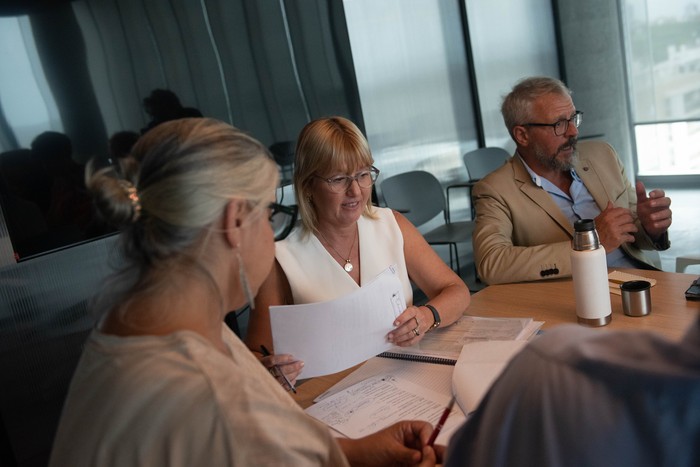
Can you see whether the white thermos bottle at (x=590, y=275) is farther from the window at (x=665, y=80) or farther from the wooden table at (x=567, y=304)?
the window at (x=665, y=80)

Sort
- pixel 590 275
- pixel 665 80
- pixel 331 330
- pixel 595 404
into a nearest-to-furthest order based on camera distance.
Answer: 1. pixel 595 404
2. pixel 331 330
3. pixel 590 275
4. pixel 665 80

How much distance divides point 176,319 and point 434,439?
20.6 inches

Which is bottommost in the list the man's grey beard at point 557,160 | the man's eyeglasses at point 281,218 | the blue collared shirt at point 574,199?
the blue collared shirt at point 574,199

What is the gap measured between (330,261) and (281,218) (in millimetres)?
823

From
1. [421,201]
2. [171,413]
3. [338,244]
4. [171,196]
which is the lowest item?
[421,201]

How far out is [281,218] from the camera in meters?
1.24

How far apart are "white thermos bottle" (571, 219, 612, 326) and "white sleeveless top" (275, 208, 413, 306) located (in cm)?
52

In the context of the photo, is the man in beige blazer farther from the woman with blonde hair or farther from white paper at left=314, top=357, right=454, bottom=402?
white paper at left=314, top=357, right=454, bottom=402

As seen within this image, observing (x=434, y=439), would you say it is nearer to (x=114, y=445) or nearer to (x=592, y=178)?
(x=114, y=445)

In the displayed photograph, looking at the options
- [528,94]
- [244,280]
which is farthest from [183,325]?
[528,94]

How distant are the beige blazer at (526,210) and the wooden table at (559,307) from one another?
0.49 ft

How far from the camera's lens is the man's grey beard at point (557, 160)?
2562mm

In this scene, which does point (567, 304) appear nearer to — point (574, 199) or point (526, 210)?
point (526, 210)

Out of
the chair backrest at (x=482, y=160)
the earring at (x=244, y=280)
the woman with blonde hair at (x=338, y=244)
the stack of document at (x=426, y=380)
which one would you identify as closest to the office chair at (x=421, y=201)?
the chair backrest at (x=482, y=160)
